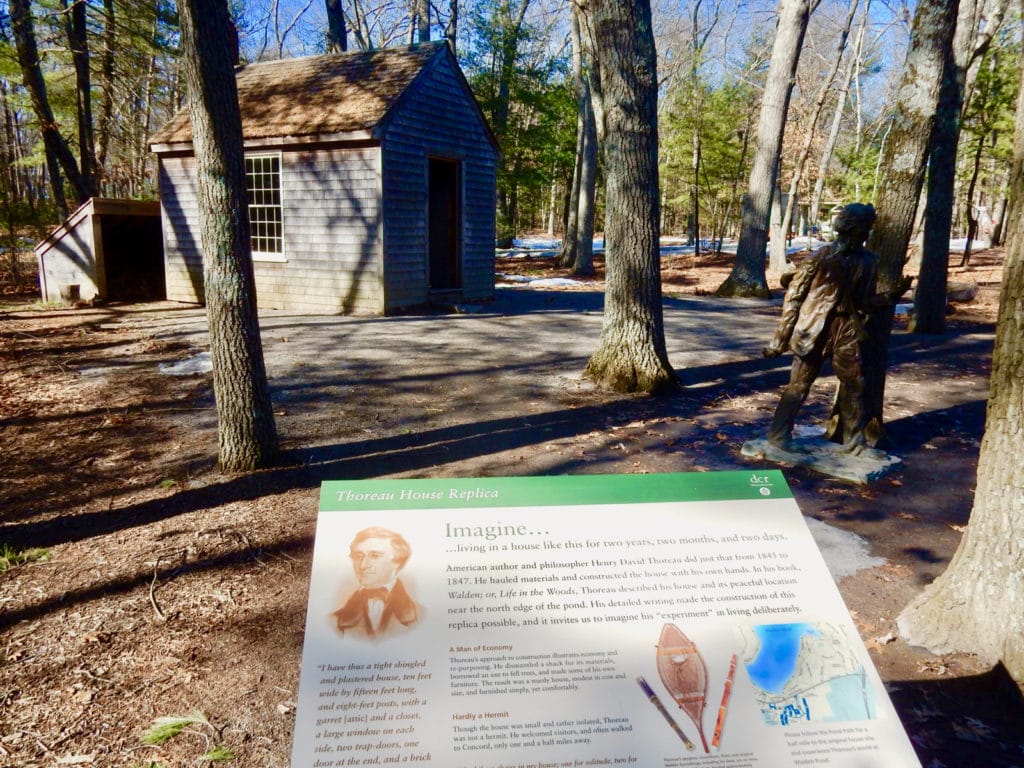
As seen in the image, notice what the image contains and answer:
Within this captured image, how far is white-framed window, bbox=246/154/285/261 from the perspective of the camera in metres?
14.2

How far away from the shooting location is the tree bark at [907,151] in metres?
5.91

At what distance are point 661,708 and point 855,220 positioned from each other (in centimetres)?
458

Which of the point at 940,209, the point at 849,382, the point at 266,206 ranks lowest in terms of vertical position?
the point at 849,382

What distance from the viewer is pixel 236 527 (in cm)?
464

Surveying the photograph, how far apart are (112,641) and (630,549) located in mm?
2809

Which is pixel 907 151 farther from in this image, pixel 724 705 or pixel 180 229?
pixel 180 229

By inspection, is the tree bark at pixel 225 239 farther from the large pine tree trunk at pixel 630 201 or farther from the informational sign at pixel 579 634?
the large pine tree trunk at pixel 630 201

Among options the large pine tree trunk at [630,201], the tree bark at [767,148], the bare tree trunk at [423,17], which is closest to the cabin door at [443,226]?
the tree bark at [767,148]

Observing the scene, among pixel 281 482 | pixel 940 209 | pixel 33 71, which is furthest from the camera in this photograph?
pixel 33 71

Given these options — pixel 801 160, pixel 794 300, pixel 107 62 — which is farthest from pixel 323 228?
pixel 801 160

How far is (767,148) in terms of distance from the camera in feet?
57.6

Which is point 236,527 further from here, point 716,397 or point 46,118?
point 46,118

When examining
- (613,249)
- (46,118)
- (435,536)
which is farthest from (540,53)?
(435,536)

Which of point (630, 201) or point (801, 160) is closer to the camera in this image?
point (630, 201)
